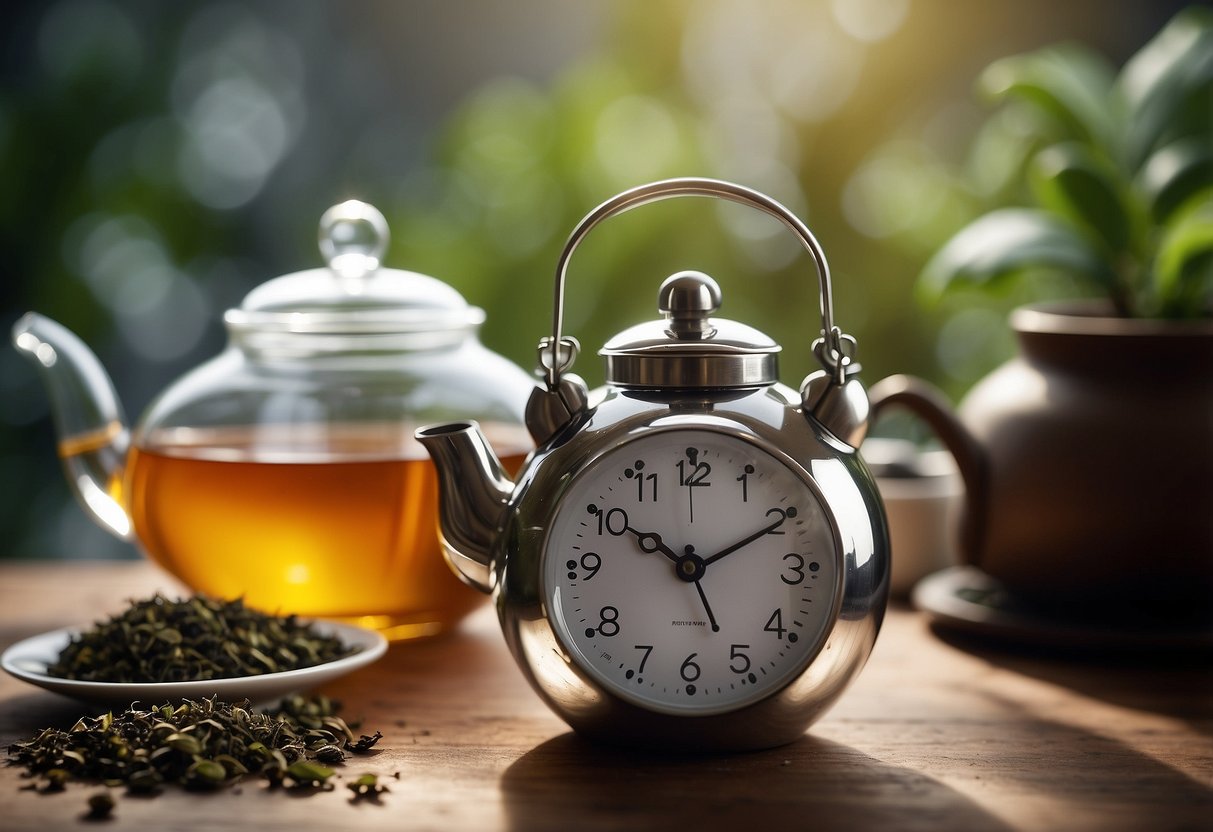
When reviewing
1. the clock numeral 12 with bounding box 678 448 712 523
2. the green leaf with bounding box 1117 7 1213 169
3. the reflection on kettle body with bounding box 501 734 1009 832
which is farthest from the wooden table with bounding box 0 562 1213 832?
the green leaf with bounding box 1117 7 1213 169

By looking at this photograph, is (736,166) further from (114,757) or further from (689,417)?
(114,757)

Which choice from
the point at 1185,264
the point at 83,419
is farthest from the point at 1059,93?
the point at 83,419

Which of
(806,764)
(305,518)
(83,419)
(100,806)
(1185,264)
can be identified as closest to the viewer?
(100,806)

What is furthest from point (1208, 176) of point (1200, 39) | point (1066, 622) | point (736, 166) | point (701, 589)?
point (736, 166)

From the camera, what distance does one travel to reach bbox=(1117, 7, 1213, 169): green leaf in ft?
4.65

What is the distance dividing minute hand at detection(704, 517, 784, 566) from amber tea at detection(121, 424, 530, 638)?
421mm

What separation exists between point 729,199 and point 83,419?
0.87 metres

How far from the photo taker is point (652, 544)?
0.97m

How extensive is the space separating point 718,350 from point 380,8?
308cm

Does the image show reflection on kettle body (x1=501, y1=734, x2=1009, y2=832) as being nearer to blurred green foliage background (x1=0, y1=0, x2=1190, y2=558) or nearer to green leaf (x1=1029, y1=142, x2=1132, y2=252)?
green leaf (x1=1029, y1=142, x2=1132, y2=252)

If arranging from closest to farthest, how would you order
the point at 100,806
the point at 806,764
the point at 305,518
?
1. the point at 100,806
2. the point at 806,764
3. the point at 305,518

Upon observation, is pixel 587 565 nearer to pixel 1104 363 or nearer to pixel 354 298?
pixel 354 298

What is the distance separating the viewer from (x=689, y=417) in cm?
98

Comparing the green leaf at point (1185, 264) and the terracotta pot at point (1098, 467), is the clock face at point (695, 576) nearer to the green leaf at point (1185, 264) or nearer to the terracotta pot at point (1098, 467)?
A: the terracotta pot at point (1098, 467)
